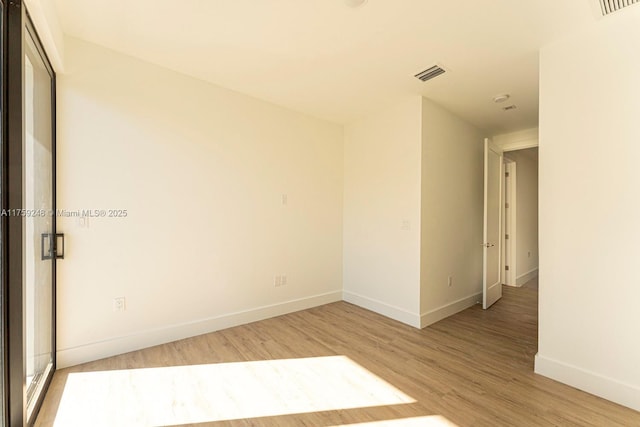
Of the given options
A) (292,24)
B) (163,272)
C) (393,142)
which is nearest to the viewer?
(292,24)

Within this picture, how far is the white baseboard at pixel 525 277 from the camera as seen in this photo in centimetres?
523

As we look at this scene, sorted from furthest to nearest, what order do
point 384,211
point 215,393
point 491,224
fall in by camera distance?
point 491,224 < point 384,211 < point 215,393

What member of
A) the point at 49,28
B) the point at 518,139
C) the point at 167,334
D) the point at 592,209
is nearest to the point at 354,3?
the point at 49,28

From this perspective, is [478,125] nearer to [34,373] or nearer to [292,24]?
[292,24]

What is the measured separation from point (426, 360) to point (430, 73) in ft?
8.89

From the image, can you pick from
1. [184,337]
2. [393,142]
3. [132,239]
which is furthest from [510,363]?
[132,239]

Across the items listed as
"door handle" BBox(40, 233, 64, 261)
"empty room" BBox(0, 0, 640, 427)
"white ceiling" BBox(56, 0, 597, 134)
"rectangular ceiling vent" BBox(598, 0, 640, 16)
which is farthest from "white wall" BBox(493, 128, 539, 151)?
"door handle" BBox(40, 233, 64, 261)

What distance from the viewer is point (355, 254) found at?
4102 millimetres

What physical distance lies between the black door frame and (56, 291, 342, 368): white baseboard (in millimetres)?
785

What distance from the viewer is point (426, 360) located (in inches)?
97.7

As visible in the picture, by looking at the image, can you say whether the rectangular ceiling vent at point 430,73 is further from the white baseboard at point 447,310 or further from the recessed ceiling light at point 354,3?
the white baseboard at point 447,310

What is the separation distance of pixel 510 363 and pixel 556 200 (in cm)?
145

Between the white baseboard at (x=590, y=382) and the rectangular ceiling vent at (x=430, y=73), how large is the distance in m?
2.66

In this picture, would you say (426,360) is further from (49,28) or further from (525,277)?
(525,277)
